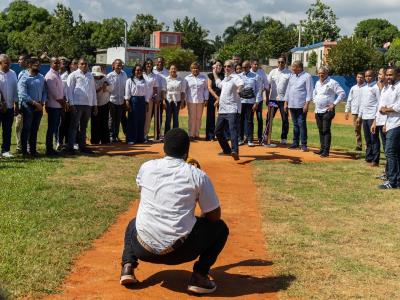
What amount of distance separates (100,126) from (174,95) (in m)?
2.03

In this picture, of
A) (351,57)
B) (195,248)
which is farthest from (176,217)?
(351,57)

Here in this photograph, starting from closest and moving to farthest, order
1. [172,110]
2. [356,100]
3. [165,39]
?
[172,110] → [356,100] → [165,39]

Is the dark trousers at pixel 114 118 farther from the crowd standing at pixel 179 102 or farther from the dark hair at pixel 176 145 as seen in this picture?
the dark hair at pixel 176 145

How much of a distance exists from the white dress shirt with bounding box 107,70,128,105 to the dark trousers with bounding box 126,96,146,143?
0.27m

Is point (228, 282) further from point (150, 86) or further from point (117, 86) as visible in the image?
point (150, 86)

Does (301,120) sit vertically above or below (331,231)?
above

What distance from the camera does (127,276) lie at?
4.89m

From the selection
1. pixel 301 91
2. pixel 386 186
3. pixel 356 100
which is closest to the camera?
pixel 386 186

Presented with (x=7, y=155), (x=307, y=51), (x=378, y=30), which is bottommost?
(x=7, y=155)

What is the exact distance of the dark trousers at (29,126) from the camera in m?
10.9

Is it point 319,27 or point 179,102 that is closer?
point 179,102

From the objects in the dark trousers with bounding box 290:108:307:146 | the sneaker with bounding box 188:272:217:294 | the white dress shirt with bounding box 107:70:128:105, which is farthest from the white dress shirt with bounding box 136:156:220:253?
the white dress shirt with bounding box 107:70:128:105

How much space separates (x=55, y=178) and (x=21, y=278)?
14.6 feet

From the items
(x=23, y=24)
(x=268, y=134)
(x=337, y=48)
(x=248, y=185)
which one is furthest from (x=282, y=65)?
(x=23, y=24)
